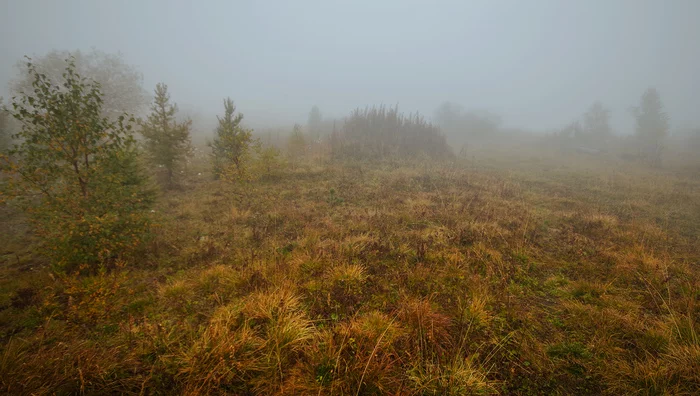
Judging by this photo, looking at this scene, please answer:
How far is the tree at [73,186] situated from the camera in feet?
16.2

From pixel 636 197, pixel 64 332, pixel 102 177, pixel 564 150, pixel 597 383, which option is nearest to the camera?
pixel 597 383

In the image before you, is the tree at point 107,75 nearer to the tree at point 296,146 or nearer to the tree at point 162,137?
the tree at point 162,137

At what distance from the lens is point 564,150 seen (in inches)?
1319

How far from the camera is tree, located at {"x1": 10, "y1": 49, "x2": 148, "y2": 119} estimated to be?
954 inches

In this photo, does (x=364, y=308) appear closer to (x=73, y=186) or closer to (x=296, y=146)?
(x=73, y=186)

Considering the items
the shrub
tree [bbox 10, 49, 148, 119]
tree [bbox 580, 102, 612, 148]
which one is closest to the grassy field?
the shrub

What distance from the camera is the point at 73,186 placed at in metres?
5.73

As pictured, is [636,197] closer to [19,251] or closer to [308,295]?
[308,295]

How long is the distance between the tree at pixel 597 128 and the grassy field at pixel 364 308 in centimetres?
3880

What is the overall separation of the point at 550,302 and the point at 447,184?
386 inches

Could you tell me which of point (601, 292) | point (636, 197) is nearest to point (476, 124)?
point (636, 197)

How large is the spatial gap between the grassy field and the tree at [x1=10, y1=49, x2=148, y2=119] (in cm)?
2567

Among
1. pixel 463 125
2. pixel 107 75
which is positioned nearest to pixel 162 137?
pixel 107 75

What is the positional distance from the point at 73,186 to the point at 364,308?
7.18 m
